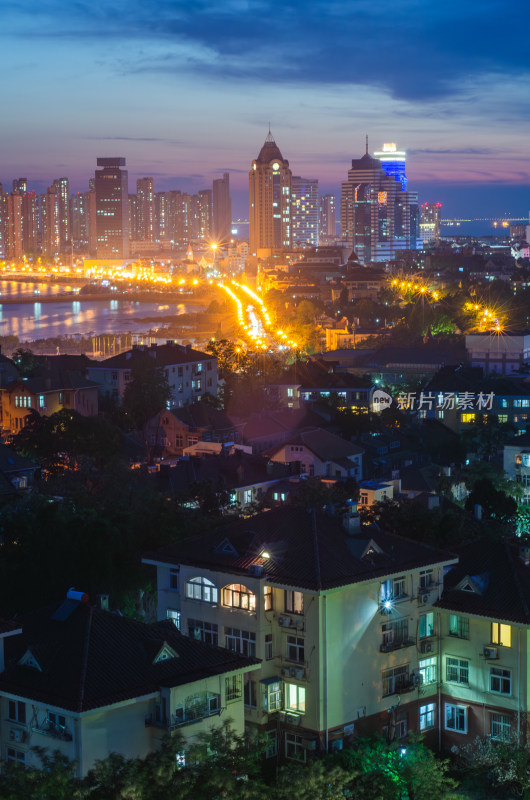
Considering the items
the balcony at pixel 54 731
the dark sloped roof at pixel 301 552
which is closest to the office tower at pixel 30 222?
the dark sloped roof at pixel 301 552

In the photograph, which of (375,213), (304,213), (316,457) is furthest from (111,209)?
(316,457)

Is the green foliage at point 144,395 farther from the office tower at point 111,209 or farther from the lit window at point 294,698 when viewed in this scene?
the office tower at point 111,209

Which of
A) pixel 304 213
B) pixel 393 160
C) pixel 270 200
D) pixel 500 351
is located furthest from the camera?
pixel 304 213

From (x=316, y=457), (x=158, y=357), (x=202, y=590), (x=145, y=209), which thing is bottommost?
(x=316, y=457)

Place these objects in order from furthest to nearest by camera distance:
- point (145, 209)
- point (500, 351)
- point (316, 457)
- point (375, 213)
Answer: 1. point (145, 209)
2. point (375, 213)
3. point (500, 351)
4. point (316, 457)

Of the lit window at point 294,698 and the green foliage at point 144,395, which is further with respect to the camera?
the green foliage at point 144,395

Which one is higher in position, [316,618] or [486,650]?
[316,618]

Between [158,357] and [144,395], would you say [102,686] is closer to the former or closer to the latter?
[144,395]
